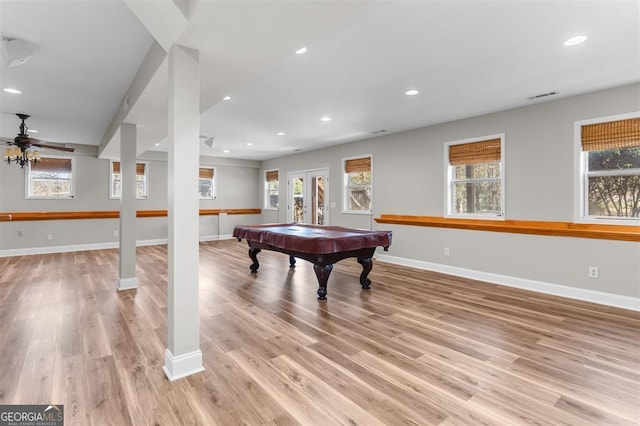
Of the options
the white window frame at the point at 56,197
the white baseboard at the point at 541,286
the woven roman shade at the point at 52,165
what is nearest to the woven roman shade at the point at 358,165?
the white baseboard at the point at 541,286

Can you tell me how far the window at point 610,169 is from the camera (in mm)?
3506

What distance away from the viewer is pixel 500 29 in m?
2.37

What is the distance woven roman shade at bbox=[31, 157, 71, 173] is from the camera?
6727mm

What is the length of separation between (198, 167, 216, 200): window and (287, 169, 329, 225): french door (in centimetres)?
238

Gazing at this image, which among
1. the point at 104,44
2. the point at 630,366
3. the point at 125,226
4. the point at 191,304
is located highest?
the point at 104,44

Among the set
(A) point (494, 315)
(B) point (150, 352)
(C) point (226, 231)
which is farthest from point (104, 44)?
(C) point (226, 231)

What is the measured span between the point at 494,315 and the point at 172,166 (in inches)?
131

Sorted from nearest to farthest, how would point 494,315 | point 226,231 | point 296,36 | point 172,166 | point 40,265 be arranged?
point 296,36
point 172,166
point 494,315
point 40,265
point 226,231

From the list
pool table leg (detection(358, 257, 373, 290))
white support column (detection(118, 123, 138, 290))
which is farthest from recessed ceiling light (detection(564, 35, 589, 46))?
white support column (detection(118, 123, 138, 290))

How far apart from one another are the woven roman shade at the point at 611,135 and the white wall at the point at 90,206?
8100 millimetres

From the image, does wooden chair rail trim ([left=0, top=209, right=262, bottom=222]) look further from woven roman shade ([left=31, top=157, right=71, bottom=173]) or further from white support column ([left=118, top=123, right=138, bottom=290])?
white support column ([left=118, top=123, right=138, bottom=290])

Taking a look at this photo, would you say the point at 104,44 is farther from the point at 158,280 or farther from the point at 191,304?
the point at 158,280

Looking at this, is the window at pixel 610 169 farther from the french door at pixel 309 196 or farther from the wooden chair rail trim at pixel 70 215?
the wooden chair rail trim at pixel 70 215

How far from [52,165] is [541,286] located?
954 cm
